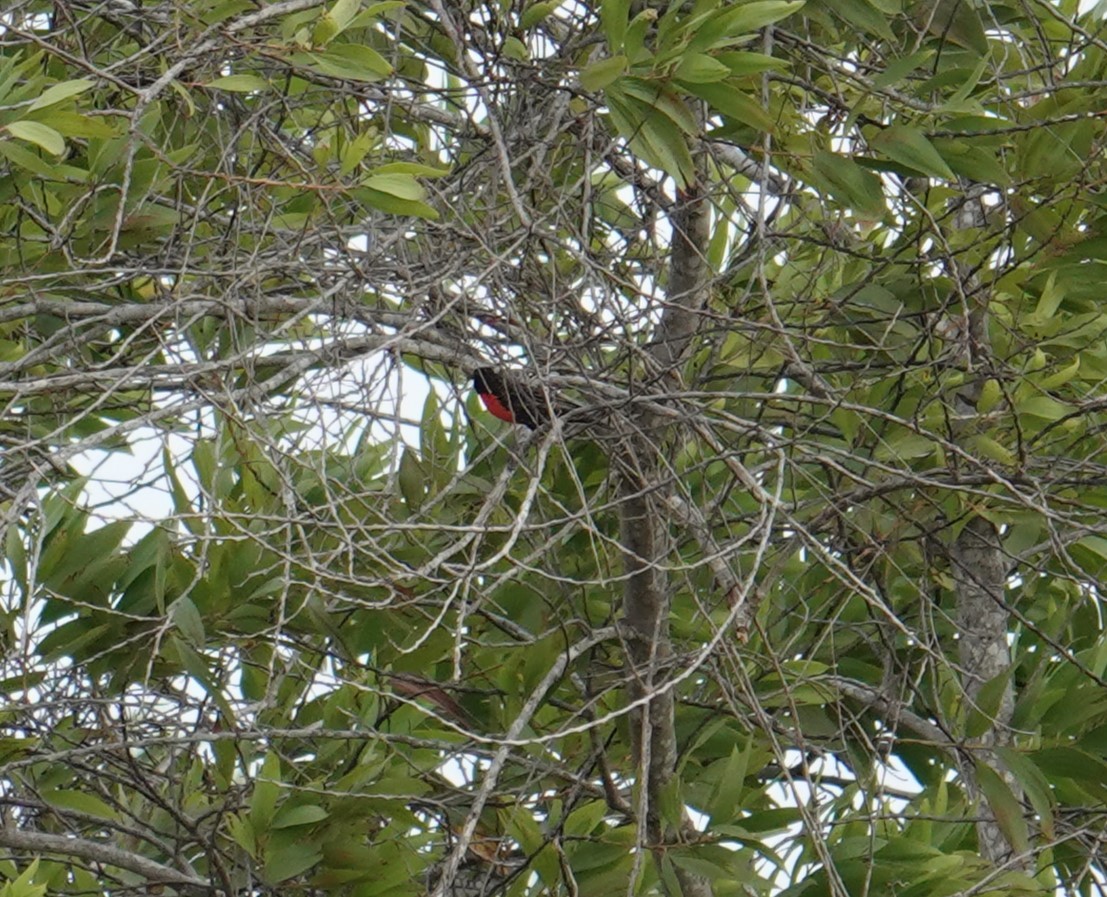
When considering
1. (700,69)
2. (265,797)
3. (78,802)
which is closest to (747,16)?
(700,69)

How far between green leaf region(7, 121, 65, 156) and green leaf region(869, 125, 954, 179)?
118 centimetres

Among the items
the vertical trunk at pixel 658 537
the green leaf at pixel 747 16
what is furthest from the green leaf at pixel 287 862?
the green leaf at pixel 747 16

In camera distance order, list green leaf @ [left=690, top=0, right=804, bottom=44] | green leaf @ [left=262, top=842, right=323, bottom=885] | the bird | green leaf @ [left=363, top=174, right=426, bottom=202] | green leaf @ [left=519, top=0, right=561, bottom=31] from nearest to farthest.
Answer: green leaf @ [left=690, top=0, right=804, bottom=44] < green leaf @ [left=363, top=174, right=426, bottom=202] < green leaf @ [left=519, top=0, right=561, bottom=31] < the bird < green leaf @ [left=262, top=842, right=323, bottom=885]

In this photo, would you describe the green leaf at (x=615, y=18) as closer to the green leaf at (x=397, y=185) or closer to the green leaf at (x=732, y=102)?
the green leaf at (x=732, y=102)

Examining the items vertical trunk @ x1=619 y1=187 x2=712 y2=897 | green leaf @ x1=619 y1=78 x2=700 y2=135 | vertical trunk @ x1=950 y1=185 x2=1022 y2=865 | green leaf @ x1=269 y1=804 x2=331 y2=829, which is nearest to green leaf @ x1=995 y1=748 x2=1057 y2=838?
vertical trunk @ x1=950 y1=185 x2=1022 y2=865

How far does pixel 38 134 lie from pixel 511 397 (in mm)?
1147

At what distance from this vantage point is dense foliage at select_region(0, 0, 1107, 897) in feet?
7.43

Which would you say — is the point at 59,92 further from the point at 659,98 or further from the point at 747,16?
the point at 747,16

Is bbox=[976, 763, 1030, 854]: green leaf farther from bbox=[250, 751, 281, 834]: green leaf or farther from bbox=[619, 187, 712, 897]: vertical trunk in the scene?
bbox=[250, 751, 281, 834]: green leaf

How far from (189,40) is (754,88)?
847 mm

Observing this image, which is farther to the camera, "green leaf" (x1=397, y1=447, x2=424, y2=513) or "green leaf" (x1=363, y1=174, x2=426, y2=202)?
"green leaf" (x1=397, y1=447, x2=424, y2=513)

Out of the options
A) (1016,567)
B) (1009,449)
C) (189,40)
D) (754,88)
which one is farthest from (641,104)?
(1016,567)

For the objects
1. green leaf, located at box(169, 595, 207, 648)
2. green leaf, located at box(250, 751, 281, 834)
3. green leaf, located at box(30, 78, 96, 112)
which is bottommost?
green leaf, located at box(250, 751, 281, 834)

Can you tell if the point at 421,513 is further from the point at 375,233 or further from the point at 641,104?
the point at 641,104
